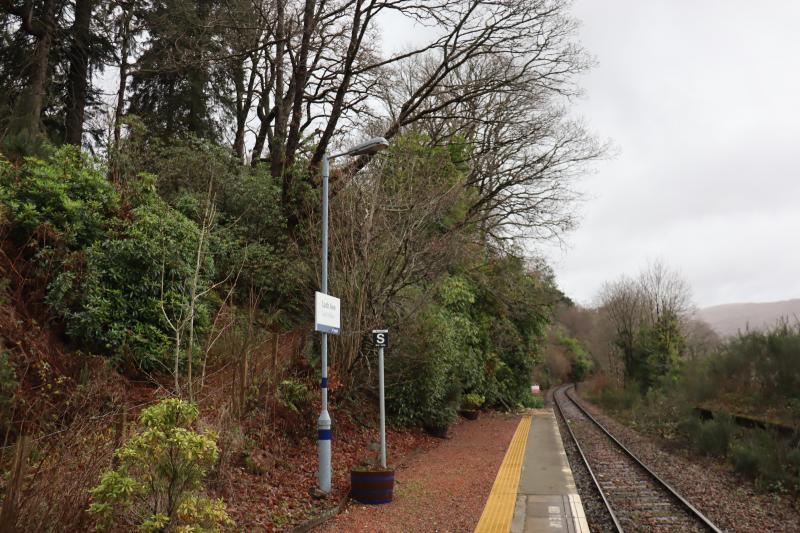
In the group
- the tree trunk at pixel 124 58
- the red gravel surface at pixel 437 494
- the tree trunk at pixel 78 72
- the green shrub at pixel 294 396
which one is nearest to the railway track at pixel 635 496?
the red gravel surface at pixel 437 494

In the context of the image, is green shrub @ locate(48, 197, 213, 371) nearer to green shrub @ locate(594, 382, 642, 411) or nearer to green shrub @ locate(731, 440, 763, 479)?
green shrub @ locate(731, 440, 763, 479)

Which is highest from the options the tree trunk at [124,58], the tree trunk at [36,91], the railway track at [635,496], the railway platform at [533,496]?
the tree trunk at [124,58]

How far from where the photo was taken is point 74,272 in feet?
31.1

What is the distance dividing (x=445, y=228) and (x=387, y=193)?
387 centimetres

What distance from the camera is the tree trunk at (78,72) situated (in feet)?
56.0

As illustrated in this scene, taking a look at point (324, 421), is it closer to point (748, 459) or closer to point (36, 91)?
point (748, 459)

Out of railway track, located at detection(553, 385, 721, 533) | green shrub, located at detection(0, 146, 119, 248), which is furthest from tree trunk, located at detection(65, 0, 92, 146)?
railway track, located at detection(553, 385, 721, 533)

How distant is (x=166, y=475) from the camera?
5.14 m

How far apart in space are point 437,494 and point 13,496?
682 centimetres

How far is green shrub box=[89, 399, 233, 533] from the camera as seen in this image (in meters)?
4.89

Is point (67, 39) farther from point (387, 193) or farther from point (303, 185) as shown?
point (387, 193)

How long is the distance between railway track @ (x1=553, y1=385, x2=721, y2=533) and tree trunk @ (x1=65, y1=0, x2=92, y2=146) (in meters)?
17.2

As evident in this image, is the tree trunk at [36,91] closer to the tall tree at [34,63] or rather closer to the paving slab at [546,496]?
the tall tree at [34,63]

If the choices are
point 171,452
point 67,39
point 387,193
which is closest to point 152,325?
point 171,452
